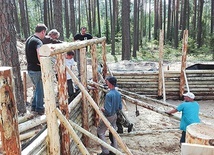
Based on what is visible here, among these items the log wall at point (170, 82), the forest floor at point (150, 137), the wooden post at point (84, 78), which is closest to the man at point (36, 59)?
the wooden post at point (84, 78)

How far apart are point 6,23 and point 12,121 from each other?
3999 mm

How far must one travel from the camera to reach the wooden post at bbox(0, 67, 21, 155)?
7.36 feet

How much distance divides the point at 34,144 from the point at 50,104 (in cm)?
53

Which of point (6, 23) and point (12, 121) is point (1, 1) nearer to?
point (6, 23)

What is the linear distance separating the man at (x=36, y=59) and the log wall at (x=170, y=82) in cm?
516

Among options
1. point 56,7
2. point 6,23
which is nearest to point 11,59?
point 6,23

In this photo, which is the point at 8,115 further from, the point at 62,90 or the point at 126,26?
the point at 126,26

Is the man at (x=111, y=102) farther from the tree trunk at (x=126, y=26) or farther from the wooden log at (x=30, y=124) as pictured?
the tree trunk at (x=126, y=26)

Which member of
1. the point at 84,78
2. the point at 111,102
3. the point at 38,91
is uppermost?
the point at 84,78

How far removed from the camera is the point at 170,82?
995 centimetres

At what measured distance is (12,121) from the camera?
2.37 meters

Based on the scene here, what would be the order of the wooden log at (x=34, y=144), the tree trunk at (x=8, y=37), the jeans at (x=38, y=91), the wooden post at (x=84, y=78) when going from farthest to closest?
the tree trunk at (x=8, y=37) < the wooden post at (x=84, y=78) < the jeans at (x=38, y=91) < the wooden log at (x=34, y=144)

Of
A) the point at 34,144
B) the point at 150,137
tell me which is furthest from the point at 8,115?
the point at 150,137

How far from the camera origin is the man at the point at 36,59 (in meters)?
4.92
